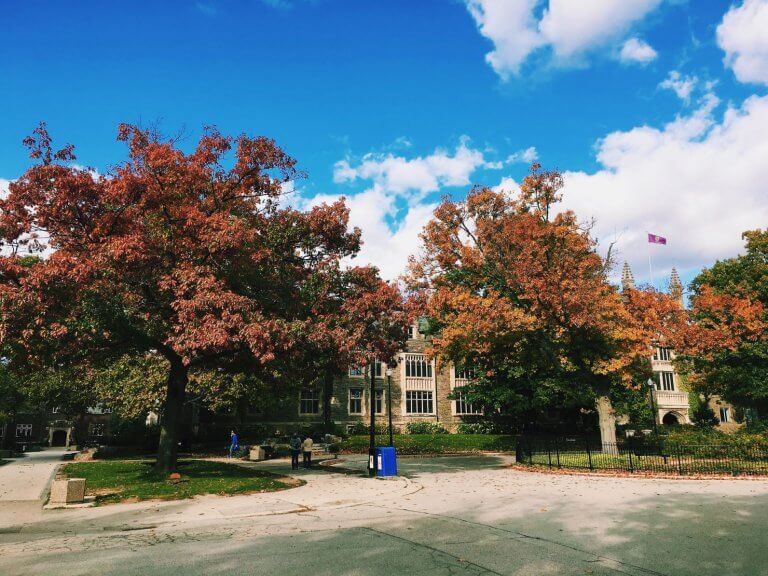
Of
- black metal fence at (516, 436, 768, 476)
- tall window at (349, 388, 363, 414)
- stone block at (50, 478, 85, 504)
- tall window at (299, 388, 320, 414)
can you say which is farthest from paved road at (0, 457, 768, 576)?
tall window at (349, 388, 363, 414)

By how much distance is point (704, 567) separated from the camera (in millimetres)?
7684

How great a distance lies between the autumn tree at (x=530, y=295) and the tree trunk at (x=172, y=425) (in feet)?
36.5

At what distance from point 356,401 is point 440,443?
11837 mm

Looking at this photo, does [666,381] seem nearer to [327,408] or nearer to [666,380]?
[666,380]

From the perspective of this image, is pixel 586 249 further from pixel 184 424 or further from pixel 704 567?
pixel 184 424

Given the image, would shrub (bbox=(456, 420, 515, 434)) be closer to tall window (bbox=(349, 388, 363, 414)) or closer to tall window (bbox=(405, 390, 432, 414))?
tall window (bbox=(405, 390, 432, 414))

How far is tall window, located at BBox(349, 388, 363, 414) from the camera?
1941 inches

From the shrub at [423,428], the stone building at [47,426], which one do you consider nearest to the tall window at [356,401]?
the shrub at [423,428]

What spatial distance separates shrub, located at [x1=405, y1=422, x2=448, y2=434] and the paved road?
100 feet

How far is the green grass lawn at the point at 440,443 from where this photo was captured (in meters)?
38.2

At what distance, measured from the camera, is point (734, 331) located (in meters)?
31.0

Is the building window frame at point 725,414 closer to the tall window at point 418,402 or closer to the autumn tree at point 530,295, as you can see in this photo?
the tall window at point 418,402

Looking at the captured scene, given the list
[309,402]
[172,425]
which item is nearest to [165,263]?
[172,425]

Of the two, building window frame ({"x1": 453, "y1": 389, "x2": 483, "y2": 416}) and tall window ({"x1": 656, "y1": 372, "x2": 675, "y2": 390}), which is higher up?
tall window ({"x1": 656, "y1": 372, "x2": 675, "y2": 390})
